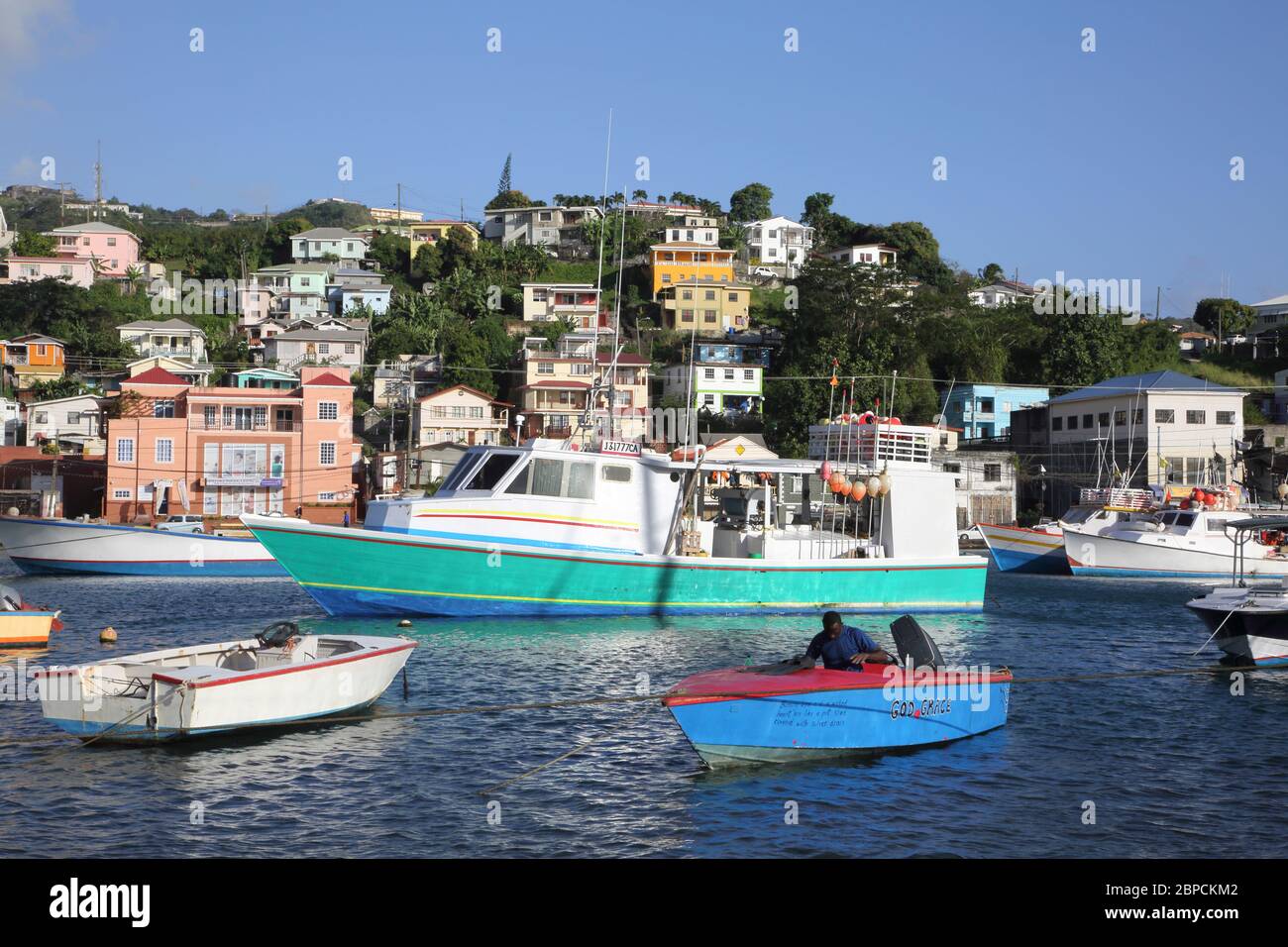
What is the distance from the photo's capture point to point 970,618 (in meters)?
31.3

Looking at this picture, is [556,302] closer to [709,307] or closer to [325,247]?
[709,307]

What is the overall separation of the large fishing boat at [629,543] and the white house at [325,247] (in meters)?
85.9

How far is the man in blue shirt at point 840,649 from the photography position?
15.6 m

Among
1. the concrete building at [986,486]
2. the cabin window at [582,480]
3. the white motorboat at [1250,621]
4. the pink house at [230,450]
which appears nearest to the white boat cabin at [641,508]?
the cabin window at [582,480]

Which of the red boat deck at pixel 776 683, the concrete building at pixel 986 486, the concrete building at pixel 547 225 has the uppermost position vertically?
the concrete building at pixel 547 225

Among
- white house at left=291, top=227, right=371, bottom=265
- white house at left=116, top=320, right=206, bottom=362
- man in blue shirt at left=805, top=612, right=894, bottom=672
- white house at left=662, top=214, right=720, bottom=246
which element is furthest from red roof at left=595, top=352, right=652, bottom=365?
man in blue shirt at left=805, top=612, right=894, bottom=672

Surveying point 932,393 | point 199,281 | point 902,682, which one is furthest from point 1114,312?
point 199,281

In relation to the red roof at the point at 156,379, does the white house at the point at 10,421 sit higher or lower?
lower

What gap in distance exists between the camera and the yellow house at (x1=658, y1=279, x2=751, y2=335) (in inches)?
3666

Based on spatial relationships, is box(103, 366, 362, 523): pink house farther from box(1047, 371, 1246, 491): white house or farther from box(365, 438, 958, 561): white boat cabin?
box(1047, 371, 1246, 491): white house

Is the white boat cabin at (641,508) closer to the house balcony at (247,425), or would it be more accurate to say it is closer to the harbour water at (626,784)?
the harbour water at (626,784)

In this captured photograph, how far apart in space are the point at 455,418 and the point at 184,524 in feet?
82.9

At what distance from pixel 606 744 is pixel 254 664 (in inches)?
202

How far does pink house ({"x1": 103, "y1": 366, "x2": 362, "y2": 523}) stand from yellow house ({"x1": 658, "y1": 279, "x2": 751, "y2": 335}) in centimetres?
3540
